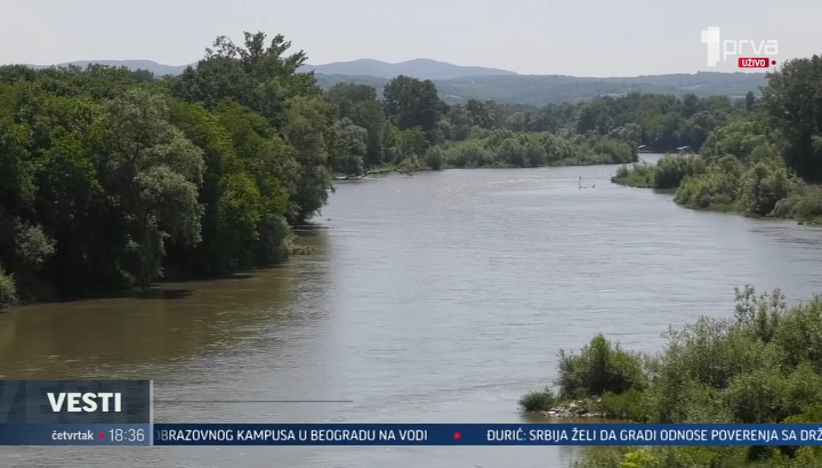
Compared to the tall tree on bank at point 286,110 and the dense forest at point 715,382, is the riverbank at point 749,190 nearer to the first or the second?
the tall tree on bank at point 286,110

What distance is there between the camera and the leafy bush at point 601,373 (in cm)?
2711

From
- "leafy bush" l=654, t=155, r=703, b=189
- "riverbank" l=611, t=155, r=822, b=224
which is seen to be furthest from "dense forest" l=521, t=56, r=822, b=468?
"leafy bush" l=654, t=155, r=703, b=189

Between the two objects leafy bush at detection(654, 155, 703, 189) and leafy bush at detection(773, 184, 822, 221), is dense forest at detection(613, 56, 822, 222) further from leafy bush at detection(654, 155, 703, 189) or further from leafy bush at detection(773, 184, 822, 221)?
leafy bush at detection(654, 155, 703, 189)

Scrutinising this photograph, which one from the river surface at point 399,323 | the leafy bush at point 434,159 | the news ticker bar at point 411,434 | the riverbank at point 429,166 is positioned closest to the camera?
the news ticker bar at point 411,434

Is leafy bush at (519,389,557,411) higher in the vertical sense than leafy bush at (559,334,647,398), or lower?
lower

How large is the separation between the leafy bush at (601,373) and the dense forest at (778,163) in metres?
48.3

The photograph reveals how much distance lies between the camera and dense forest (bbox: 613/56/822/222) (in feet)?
251

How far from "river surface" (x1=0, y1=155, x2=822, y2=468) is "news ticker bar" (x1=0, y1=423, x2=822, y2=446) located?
1.56 ft

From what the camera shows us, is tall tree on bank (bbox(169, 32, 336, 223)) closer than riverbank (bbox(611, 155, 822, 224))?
Yes

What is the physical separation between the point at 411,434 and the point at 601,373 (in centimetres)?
663

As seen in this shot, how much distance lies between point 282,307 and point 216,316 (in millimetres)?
2701

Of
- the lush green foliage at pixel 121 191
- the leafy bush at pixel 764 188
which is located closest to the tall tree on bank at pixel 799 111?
the leafy bush at pixel 764 188

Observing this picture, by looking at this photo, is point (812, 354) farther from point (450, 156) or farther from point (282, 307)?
point (450, 156)

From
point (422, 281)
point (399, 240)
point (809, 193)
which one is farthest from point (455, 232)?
point (809, 193)
